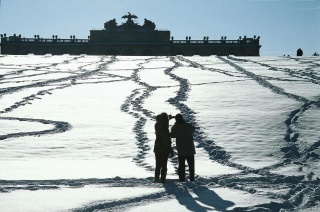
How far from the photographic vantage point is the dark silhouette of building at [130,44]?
207ft

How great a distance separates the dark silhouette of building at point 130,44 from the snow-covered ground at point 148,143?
151 ft

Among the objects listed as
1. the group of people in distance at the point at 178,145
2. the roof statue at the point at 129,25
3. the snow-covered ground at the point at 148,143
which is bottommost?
the snow-covered ground at the point at 148,143

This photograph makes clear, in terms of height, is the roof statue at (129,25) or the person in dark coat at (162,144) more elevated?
the roof statue at (129,25)

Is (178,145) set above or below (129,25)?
below

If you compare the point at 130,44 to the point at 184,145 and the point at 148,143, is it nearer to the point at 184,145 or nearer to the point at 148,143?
the point at 148,143

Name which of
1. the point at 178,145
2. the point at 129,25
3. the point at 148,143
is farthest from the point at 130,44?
the point at 178,145

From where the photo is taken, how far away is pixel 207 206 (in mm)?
4973

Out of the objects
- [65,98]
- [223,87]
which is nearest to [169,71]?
[223,87]

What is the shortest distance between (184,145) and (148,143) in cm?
210

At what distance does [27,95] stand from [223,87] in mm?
6051

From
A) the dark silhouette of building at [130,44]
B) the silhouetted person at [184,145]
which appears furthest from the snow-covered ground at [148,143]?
the dark silhouette of building at [130,44]

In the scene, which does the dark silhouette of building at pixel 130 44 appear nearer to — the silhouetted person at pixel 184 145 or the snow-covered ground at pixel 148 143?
the snow-covered ground at pixel 148 143

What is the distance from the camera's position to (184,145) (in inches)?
251

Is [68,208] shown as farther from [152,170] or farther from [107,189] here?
[152,170]
